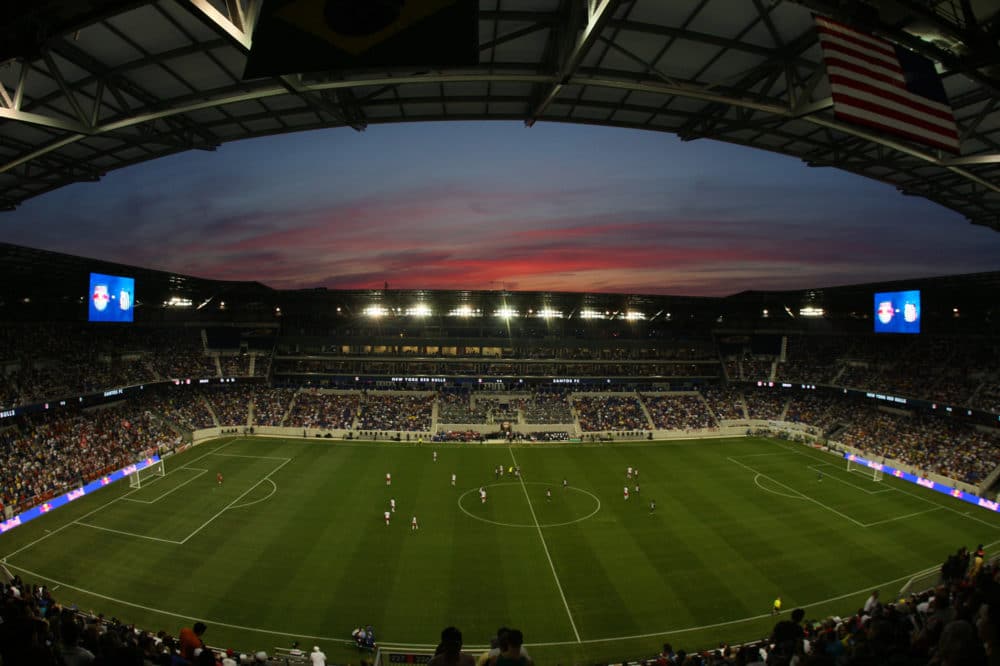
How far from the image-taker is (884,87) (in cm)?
887

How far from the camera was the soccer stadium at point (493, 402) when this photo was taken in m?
8.81

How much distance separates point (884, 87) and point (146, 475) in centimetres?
4666

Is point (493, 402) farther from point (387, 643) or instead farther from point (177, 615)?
point (177, 615)

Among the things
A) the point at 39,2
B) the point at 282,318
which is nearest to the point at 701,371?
the point at 282,318

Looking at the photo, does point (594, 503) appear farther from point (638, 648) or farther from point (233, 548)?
point (233, 548)

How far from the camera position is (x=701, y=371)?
65.4 m

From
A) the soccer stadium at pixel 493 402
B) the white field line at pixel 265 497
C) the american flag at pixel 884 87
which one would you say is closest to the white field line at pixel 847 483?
the soccer stadium at pixel 493 402

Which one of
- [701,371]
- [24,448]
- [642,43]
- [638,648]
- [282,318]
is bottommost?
[638,648]

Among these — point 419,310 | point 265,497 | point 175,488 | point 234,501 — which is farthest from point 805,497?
point 419,310

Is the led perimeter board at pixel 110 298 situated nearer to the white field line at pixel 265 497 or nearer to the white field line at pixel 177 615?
the white field line at pixel 265 497

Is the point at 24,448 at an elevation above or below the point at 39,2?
below

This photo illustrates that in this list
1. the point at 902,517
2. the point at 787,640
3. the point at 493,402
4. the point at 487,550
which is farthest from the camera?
the point at 493,402

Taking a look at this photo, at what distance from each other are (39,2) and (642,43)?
9996mm

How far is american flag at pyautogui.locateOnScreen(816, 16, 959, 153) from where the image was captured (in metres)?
8.37
